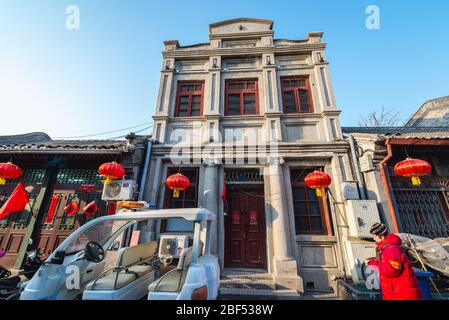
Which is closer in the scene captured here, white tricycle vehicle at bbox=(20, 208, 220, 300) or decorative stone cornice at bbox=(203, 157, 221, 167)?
white tricycle vehicle at bbox=(20, 208, 220, 300)

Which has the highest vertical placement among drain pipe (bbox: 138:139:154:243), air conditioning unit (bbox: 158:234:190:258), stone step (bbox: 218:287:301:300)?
drain pipe (bbox: 138:139:154:243)

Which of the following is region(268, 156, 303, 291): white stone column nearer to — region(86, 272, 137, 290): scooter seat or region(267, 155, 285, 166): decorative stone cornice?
region(267, 155, 285, 166): decorative stone cornice

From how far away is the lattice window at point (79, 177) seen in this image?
7348 millimetres

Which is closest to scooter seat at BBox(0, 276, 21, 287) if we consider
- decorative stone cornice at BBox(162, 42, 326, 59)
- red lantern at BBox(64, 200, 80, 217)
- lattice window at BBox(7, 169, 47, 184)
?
red lantern at BBox(64, 200, 80, 217)

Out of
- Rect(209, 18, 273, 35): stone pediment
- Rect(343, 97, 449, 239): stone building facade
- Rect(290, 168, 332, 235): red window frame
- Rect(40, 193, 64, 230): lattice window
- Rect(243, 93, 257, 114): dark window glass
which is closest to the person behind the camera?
Rect(343, 97, 449, 239): stone building facade

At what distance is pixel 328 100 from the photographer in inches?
315

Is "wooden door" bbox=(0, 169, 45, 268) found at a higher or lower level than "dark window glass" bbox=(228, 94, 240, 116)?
lower

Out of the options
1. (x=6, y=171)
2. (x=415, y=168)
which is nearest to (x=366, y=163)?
(x=415, y=168)

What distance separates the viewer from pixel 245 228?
6.93 meters

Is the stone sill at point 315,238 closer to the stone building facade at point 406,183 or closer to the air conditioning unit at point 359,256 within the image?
the air conditioning unit at point 359,256

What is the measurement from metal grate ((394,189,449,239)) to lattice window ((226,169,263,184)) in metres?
4.66

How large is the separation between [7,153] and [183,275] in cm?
868

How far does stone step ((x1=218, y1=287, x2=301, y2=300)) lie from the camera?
512 cm

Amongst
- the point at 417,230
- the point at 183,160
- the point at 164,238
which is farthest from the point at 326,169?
the point at 164,238
